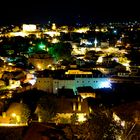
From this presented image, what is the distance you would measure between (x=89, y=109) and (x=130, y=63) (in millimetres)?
10889

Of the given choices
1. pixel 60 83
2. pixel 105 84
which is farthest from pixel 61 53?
pixel 60 83

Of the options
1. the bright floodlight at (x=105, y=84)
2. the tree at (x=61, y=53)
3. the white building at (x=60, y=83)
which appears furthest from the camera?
the tree at (x=61, y=53)

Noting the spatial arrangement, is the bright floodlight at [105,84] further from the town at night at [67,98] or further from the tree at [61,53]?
the tree at [61,53]

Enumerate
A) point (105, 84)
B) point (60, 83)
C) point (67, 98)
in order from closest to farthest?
point (67, 98) < point (60, 83) < point (105, 84)

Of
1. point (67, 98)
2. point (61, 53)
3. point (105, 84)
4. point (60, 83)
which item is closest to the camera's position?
point (67, 98)

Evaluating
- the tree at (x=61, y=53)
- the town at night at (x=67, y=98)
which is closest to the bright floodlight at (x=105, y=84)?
the town at night at (x=67, y=98)

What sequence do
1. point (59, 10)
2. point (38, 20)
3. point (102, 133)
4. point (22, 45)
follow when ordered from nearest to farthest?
1. point (102, 133)
2. point (22, 45)
3. point (38, 20)
4. point (59, 10)

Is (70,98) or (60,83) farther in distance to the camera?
(60,83)

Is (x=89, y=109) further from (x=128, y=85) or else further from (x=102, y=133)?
(x=128, y=85)

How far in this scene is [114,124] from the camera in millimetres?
7918

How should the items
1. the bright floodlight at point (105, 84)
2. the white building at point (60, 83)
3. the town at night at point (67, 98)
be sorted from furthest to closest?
the bright floodlight at point (105, 84), the white building at point (60, 83), the town at night at point (67, 98)

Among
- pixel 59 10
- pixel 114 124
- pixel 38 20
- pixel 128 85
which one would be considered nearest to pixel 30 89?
pixel 128 85

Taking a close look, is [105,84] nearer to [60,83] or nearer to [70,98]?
[60,83]

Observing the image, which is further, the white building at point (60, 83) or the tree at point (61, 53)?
the tree at point (61, 53)
